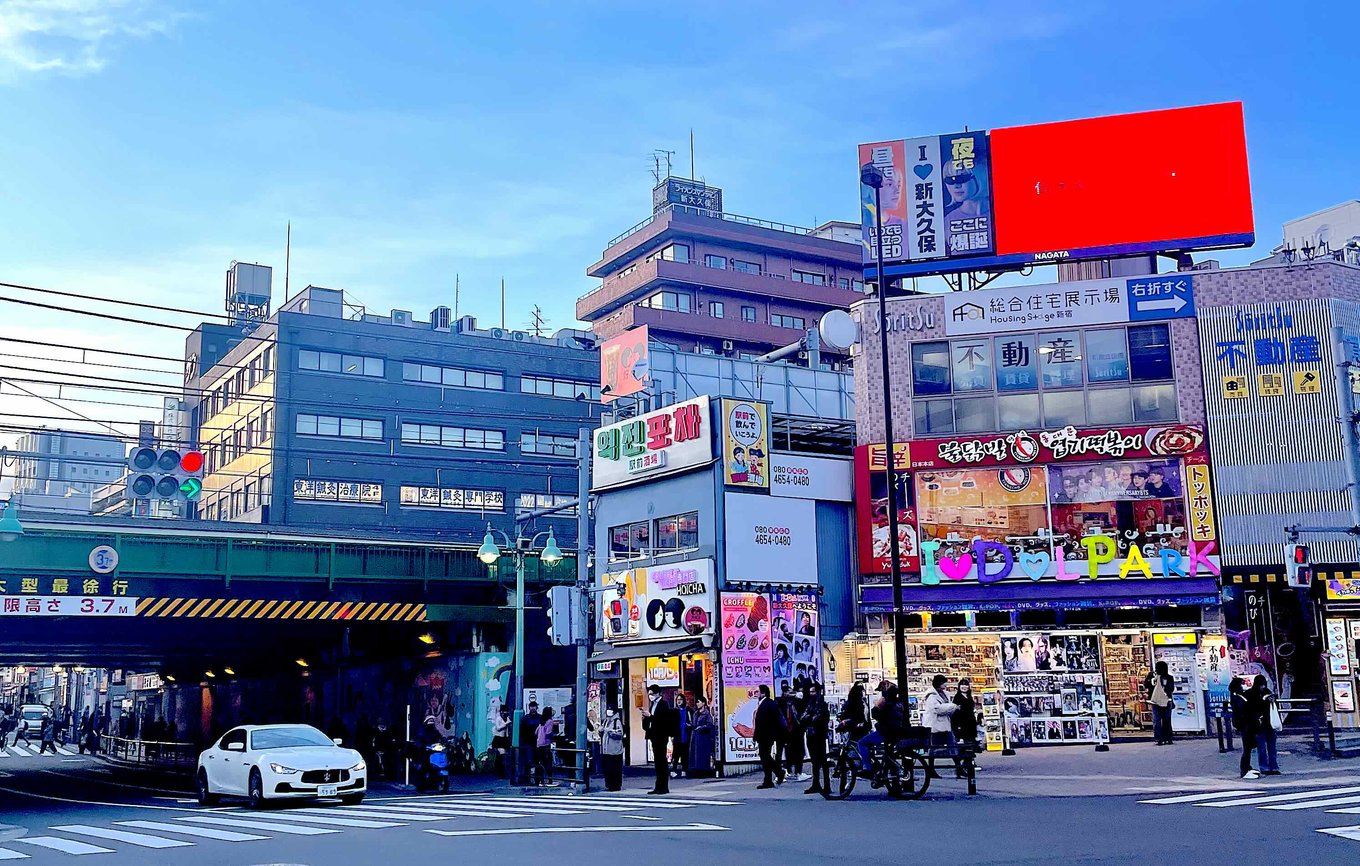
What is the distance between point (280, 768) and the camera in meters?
22.1

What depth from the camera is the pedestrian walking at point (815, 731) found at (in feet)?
68.4

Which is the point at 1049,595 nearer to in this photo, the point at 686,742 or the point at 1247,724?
the point at 686,742

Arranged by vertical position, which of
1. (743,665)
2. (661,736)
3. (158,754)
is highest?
(743,665)

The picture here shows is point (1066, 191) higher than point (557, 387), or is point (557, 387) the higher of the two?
point (557, 387)

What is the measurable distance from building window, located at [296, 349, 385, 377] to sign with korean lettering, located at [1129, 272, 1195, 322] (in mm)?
52048

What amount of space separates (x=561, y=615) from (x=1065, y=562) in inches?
505

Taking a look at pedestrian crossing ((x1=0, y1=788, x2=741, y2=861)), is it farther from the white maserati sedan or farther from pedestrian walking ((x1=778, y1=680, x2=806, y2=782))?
pedestrian walking ((x1=778, y1=680, x2=806, y2=782))

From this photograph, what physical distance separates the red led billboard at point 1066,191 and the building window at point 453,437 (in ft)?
147

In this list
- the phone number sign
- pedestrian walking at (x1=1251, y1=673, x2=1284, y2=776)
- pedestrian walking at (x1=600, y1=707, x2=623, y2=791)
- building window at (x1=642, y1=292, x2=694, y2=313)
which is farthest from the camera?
building window at (x1=642, y1=292, x2=694, y2=313)

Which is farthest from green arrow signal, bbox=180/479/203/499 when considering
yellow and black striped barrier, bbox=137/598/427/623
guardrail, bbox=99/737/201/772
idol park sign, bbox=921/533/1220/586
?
guardrail, bbox=99/737/201/772

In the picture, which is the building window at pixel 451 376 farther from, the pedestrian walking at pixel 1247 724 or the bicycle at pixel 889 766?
the pedestrian walking at pixel 1247 724

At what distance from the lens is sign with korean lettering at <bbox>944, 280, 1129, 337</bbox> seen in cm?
3409

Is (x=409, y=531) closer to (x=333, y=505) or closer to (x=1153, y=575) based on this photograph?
(x=333, y=505)

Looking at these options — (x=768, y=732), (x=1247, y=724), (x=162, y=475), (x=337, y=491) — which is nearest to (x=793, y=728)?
(x=768, y=732)
